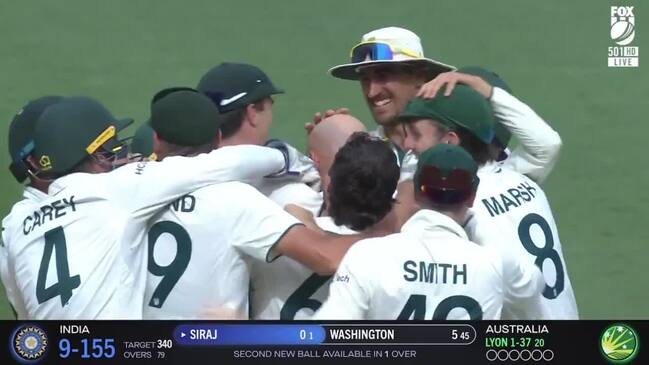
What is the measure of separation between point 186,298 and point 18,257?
0.45 m

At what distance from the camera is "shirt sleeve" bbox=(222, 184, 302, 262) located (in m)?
3.07

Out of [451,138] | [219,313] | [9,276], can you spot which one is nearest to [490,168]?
[451,138]

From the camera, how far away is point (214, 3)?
224 inches

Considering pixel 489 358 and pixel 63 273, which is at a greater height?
pixel 63 273

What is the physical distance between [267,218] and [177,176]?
0.25 meters

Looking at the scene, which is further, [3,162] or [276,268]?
[3,162]

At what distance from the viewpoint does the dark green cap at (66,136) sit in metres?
3.27

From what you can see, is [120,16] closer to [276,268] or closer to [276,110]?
[276,110]

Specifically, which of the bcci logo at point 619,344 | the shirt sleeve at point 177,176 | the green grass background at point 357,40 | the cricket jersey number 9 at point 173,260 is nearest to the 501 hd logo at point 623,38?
the green grass background at point 357,40

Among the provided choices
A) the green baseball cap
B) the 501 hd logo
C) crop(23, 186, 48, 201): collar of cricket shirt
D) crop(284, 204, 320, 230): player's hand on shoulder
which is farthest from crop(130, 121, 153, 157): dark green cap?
the 501 hd logo

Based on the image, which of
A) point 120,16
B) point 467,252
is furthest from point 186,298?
point 120,16

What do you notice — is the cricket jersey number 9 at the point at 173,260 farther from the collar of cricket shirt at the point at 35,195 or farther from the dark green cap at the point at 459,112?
the dark green cap at the point at 459,112

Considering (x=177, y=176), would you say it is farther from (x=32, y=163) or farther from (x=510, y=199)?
(x=510, y=199)

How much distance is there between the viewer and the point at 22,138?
339 cm
